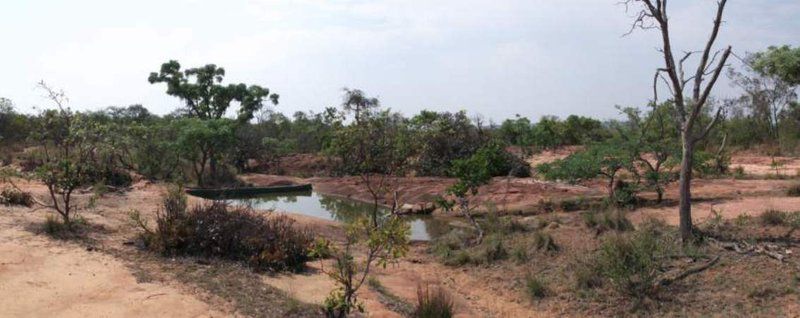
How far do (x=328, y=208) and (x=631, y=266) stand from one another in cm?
1338

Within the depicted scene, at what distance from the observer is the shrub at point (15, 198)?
36.7 feet

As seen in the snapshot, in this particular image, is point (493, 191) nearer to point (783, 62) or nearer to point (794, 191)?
point (794, 191)

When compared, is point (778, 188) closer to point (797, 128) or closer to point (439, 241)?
point (439, 241)

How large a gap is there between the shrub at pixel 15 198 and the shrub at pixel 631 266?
1008 centimetres

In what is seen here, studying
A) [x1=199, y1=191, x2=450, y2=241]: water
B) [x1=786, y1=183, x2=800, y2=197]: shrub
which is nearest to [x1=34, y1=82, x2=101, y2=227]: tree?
[x1=199, y1=191, x2=450, y2=241]: water

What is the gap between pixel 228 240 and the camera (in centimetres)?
856

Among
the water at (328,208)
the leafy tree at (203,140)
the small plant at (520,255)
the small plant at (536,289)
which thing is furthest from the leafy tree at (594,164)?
the leafy tree at (203,140)

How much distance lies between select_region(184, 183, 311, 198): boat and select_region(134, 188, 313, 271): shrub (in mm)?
11618

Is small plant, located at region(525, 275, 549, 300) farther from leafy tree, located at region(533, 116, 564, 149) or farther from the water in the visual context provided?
leafy tree, located at region(533, 116, 564, 149)

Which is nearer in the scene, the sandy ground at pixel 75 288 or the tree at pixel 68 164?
the sandy ground at pixel 75 288

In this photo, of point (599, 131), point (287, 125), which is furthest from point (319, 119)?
point (599, 131)

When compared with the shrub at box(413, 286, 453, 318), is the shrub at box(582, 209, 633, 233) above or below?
above

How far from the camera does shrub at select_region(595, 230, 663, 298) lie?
23.9 ft

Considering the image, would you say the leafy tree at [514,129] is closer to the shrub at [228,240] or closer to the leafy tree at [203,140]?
the leafy tree at [203,140]
